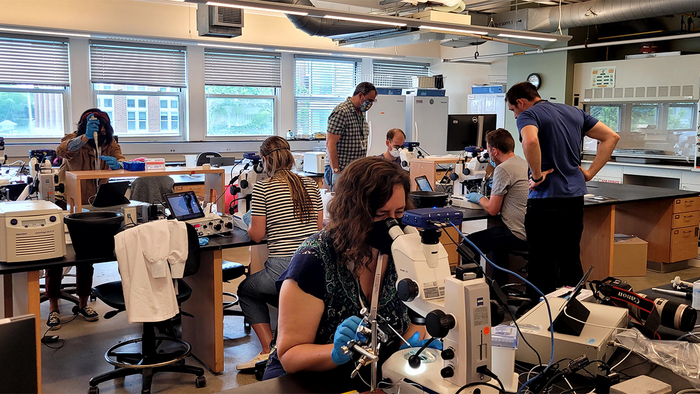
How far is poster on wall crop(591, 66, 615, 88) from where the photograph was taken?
690 cm

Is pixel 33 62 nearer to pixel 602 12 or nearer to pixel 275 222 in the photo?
pixel 275 222

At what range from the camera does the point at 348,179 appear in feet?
5.12

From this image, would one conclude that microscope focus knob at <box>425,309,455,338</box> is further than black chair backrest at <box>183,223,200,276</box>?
No

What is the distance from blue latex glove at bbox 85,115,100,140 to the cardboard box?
164 inches

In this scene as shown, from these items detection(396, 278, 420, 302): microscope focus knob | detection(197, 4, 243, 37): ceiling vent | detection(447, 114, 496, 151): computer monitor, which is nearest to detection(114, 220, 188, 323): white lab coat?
detection(396, 278, 420, 302): microscope focus knob

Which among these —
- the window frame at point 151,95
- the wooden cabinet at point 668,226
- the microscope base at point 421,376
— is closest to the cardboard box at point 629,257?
the wooden cabinet at point 668,226

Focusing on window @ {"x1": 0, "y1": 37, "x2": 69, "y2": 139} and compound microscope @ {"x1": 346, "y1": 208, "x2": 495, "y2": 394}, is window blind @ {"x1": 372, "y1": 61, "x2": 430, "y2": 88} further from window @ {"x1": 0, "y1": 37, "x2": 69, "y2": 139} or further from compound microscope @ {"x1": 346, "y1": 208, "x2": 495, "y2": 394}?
compound microscope @ {"x1": 346, "y1": 208, "x2": 495, "y2": 394}

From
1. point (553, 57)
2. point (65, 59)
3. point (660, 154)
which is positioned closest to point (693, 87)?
point (660, 154)

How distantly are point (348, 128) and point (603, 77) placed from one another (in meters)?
3.87

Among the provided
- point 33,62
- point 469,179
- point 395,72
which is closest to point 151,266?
point 469,179

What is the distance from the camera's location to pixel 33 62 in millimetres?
6711

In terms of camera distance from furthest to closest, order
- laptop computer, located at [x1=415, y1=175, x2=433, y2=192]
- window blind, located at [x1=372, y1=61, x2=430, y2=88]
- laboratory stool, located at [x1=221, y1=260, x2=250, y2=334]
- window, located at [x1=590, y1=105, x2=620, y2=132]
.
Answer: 1. window blind, located at [x1=372, y1=61, x2=430, y2=88]
2. window, located at [x1=590, y1=105, x2=620, y2=132]
3. laptop computer, located at [x1=415, y1=175, x2=433, y2=192]
4. laboratory stool, located at [x1=221, y1=260, x2=250, y2=334]

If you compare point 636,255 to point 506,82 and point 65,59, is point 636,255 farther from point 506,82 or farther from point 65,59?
point 65,59

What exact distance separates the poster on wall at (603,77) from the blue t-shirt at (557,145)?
415cm
